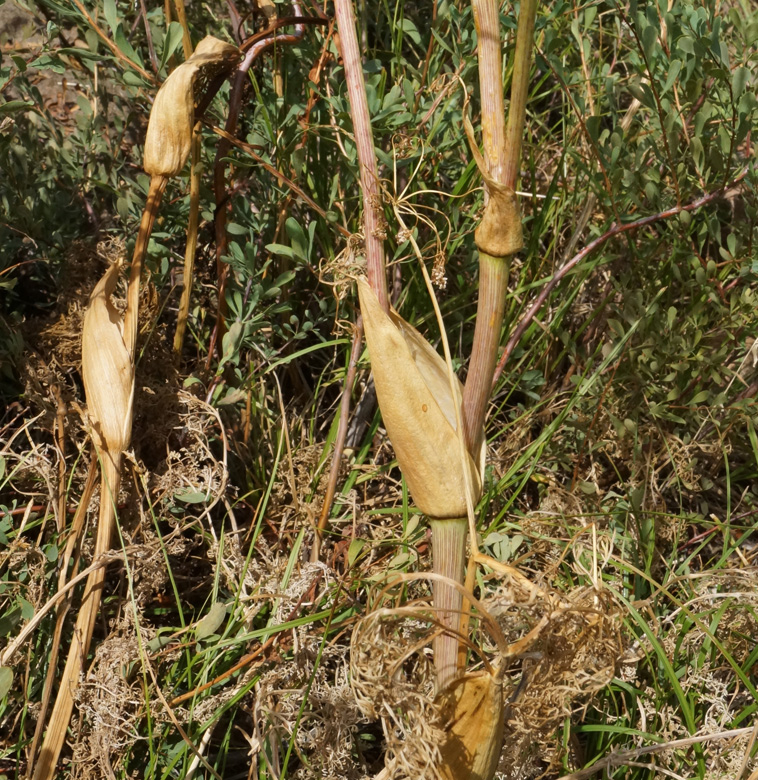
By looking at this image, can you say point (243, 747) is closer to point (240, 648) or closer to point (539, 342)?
point (240, 648)

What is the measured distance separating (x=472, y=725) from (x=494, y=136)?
0.63m

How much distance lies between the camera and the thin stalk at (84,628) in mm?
1059

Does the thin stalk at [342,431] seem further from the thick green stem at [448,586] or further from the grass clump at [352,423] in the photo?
the thick green stem at [448,586]

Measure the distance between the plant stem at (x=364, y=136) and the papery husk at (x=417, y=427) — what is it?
53 millimetres

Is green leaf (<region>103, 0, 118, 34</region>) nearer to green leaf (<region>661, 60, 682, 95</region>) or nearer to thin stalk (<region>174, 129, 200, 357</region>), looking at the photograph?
thin stalk (<region>174, 129, 200, 357</region>)

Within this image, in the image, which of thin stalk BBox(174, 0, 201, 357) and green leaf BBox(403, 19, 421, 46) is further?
green leaf BBox(403, 19, 421, 46)

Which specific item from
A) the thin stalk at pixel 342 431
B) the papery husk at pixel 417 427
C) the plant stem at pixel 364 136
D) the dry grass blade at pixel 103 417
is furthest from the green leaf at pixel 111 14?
the papery husk at pixel 417 427

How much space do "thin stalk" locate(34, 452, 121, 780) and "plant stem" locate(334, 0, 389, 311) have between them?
1.63ft

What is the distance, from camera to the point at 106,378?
1.15 metres

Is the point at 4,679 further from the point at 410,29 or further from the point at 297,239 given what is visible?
the point at 410,29

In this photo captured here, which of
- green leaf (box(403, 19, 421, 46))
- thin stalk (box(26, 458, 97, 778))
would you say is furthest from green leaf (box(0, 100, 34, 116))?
green leaf (box(403, 19, 421, 46))

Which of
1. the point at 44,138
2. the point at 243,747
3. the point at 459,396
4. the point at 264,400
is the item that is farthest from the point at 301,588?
the point at 44,138

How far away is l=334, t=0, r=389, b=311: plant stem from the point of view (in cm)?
91

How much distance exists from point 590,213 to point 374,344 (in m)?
0.81
